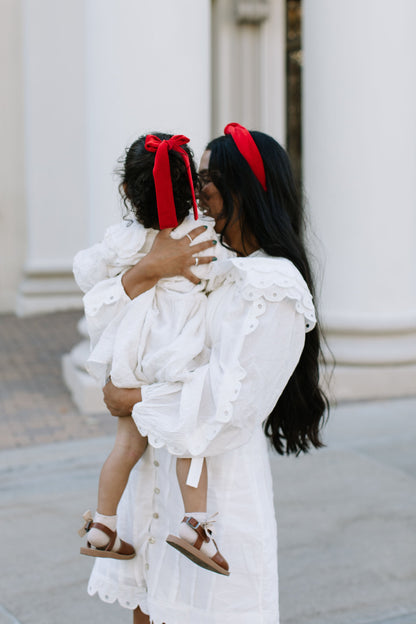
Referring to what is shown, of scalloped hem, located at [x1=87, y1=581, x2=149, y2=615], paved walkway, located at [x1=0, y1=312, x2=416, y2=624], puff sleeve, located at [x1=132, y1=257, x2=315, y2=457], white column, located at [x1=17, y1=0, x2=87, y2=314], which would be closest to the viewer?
puff sleeve, located at [x1=132, y1=257, x2=315, y2=457]

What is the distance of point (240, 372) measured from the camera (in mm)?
1815

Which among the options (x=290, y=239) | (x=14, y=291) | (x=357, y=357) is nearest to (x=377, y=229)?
(x=357, y=357)

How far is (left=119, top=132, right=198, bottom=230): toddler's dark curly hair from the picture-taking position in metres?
1.98

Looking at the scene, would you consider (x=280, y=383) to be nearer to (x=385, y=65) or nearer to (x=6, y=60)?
(x=385, y=65)

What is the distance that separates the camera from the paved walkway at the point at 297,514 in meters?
3.25

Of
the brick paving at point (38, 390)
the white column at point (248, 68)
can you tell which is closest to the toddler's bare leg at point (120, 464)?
the brick paving at point (38, 390)

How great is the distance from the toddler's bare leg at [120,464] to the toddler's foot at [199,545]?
28 cm

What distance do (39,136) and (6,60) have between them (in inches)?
46.7

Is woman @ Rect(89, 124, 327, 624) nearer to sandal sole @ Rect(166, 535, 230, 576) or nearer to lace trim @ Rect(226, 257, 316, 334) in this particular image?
lace trim @ Rect(226, 257, 316, 334)

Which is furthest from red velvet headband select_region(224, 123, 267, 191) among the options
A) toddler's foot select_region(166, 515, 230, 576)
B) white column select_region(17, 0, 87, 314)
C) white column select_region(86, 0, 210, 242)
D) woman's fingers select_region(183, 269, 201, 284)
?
white column select_region(17, 0, 87, 314)

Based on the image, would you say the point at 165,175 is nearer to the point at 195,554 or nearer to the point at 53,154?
the point at 195,554

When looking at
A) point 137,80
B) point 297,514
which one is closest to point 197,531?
point 297,514

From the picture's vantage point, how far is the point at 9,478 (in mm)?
4773

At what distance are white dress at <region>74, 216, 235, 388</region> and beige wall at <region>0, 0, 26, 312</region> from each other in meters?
8.88
